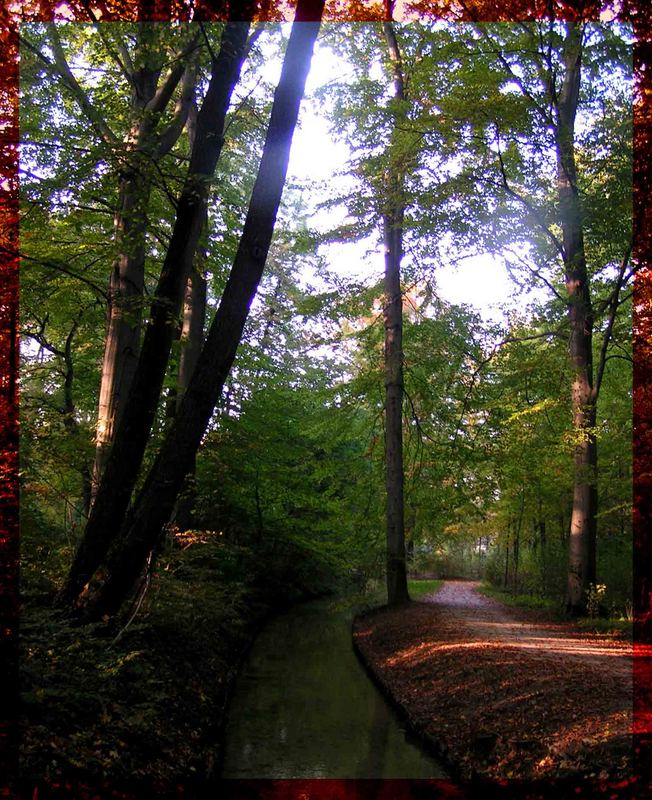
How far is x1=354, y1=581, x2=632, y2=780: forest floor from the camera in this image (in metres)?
5.24

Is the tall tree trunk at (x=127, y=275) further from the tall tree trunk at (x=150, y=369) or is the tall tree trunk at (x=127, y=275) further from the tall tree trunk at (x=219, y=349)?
the tall tree trunk at (x=219, y=349)

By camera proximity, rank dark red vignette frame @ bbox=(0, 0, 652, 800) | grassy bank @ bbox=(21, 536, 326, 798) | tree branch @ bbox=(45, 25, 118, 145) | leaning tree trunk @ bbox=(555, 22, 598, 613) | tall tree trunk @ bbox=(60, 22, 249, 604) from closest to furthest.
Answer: grassy bank @ bbox=(21, 536, 326, 798), dark red vignette frame @ bbox=(0, 0, 652, 800), tall tree trunk @ bbox=(60, 22, 249, 604), tree branch @ bbox=(45, 25, 118, 145), leaning tree trunk @ bbox=(555, 22, 598, 613)

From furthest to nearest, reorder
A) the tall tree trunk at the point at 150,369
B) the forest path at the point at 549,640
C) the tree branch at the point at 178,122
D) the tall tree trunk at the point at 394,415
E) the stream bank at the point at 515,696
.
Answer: the tall tree trunk at the point at 394,415, the tree branch at the point at 178,122, the forest path at the point at 549,640, the tall tree trunk at the point at 150,369, the stream bank at the point at 515,696

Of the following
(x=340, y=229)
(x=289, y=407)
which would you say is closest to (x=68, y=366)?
(x=289, y=407)

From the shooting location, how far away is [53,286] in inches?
428

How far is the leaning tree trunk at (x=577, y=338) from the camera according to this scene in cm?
1223

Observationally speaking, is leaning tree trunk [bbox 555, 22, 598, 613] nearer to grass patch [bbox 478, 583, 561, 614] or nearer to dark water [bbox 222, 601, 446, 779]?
grass patch [bbox 478, 583, 561, 614]

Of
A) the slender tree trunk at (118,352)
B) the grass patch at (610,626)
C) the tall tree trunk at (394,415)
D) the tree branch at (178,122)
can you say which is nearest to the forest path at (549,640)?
the grass patch at (610,626)

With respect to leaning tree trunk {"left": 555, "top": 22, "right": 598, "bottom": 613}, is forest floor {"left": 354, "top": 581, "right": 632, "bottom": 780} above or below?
below

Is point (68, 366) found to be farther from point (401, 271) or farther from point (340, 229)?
point (401, 271)

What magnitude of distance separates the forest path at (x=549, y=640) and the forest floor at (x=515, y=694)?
0.06 feet

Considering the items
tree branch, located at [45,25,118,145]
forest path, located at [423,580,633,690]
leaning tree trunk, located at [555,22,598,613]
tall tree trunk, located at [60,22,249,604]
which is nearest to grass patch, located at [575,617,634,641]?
forest path, located at [423,580,633,690]

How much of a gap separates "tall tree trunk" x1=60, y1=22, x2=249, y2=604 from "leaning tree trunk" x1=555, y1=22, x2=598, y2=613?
24.7 ft

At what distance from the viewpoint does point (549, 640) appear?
10.4 metres
